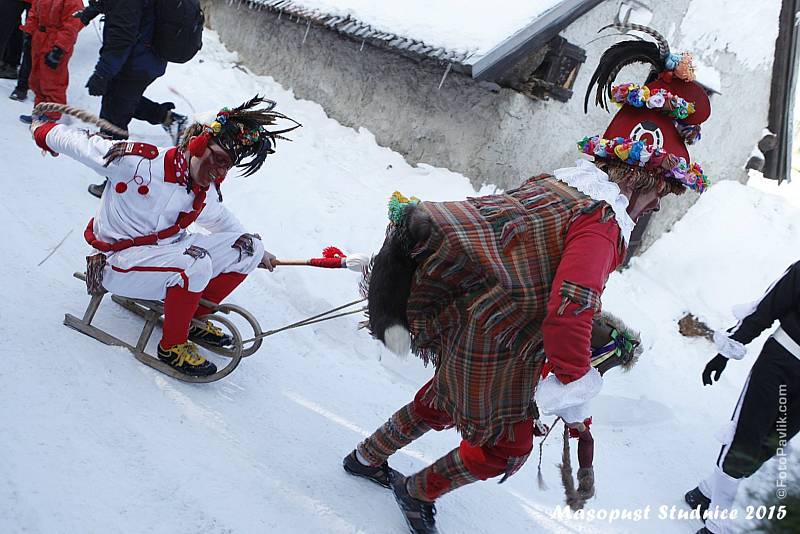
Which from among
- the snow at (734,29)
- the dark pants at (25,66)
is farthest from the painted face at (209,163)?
the snow at (734,29)

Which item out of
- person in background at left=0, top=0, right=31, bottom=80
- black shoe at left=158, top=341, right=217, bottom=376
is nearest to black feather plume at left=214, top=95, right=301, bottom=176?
black shoe at left=158, top=341, right=217, bottom=376

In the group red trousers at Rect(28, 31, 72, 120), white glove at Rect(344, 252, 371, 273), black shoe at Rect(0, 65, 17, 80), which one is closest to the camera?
white glove at Rect(344, 252, 371, 273)

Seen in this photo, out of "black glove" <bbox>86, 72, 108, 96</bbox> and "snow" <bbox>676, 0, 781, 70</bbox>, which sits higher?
"snow" <bbox>676, 0, 781, 70</bbox>

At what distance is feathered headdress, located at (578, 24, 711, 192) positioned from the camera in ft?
7.35

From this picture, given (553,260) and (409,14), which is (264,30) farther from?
(553,260)

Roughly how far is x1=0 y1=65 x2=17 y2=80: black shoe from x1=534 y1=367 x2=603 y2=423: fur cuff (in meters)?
7.08

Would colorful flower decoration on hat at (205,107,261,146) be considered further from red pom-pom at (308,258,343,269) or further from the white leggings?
red pom-pom at (308,258,343,269)

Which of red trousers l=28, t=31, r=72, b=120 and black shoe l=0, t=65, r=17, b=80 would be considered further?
black shoe l=0, t=65, r=17, b=80

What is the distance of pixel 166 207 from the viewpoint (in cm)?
309

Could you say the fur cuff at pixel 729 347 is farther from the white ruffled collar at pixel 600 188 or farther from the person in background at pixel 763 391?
the white ruffled collar at pixel 600 188

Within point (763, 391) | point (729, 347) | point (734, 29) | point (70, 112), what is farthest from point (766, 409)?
point (734, 29)

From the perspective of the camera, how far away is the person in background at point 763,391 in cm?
339

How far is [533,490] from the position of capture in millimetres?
3555

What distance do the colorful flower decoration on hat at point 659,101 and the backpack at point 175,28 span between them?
3.81 meters
